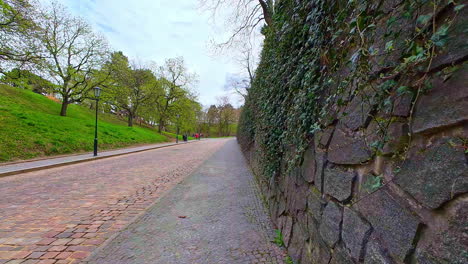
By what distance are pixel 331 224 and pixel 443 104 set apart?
3.98 ft

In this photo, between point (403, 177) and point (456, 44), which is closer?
point (456, 44)

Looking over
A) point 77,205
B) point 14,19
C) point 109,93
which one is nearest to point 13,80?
point 14,19

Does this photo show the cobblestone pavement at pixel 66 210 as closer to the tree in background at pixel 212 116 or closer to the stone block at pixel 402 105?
the stone block at pixel 402 105

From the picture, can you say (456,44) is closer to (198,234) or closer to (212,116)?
(198,234)

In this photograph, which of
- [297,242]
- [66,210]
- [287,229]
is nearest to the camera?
[297,242]

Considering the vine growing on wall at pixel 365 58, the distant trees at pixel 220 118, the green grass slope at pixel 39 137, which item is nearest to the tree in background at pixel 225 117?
the distant trees at pixel 220 118

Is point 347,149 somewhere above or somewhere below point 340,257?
above

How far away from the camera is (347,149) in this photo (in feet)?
5.10

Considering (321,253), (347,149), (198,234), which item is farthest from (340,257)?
(198,234)

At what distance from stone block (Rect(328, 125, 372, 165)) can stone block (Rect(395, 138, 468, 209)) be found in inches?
12.7

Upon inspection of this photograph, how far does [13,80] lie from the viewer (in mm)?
12773

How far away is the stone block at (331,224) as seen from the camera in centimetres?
162

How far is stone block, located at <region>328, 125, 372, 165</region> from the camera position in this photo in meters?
1.38

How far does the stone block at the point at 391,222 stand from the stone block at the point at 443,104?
1.34 ft
